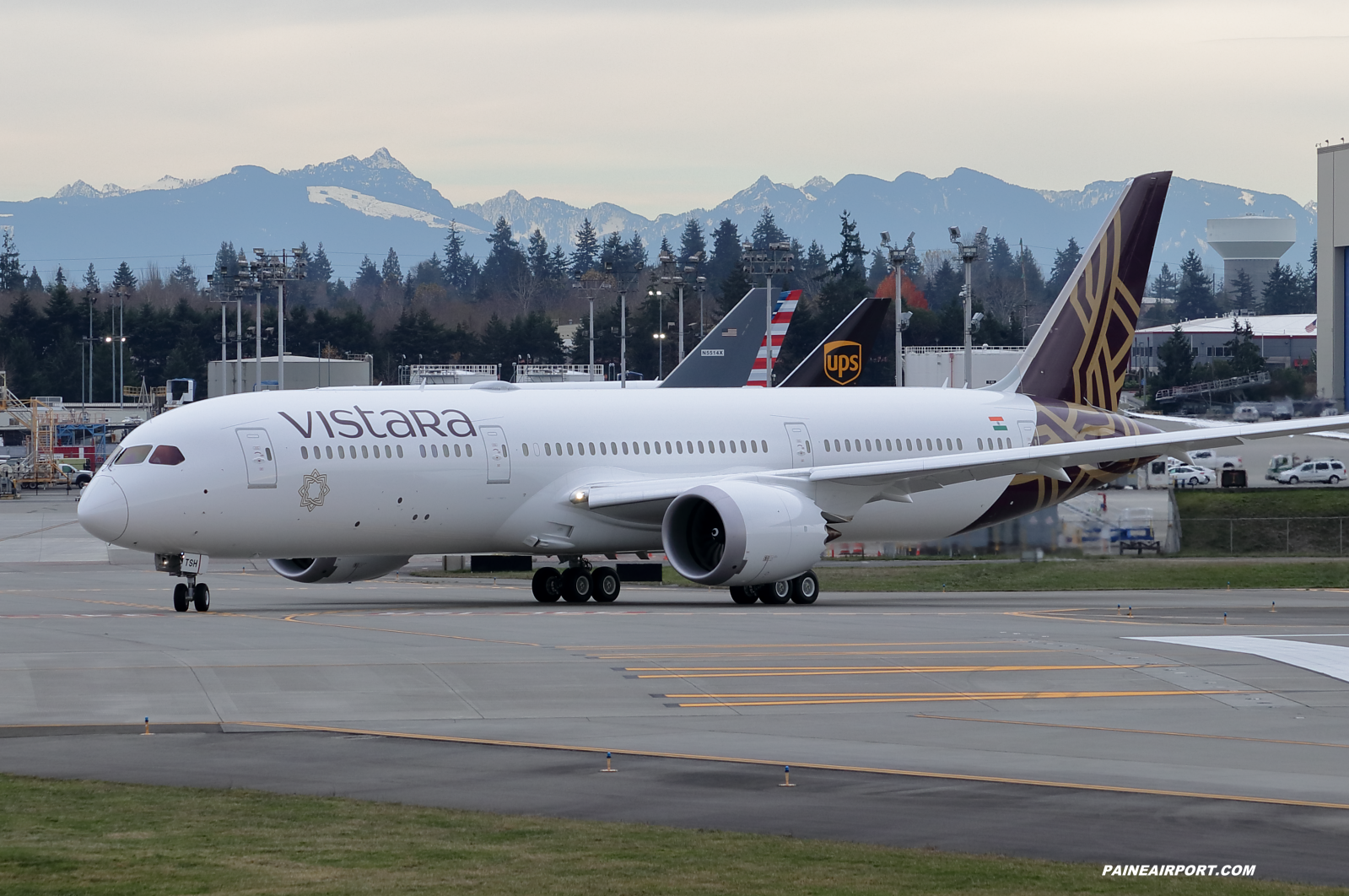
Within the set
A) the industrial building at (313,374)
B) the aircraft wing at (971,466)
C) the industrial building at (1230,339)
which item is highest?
the industrial building at (1230,339)

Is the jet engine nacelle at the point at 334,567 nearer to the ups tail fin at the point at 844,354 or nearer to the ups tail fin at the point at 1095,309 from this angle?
the ups tail fin at the point at 1095,309

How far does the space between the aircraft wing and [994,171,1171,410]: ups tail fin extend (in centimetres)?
569

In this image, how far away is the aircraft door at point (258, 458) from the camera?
107ft

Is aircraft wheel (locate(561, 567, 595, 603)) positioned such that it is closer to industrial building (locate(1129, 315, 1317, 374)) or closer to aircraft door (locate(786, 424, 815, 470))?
aircraft door (locate(786, 424, 815, 470))

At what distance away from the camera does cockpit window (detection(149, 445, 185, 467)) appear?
32.1 meters

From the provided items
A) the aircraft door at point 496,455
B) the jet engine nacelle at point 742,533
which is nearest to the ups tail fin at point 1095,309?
the jet engine nacelle at point 742,533

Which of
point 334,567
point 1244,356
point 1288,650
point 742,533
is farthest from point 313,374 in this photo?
point 1288,650

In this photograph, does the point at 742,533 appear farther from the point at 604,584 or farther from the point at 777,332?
the point at 777,332

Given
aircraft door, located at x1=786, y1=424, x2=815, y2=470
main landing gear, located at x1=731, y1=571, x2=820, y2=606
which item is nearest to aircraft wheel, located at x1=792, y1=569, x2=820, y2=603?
main landing gear, located at x1=731, y1=571, x2=820, y2=606

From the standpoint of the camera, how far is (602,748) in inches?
701

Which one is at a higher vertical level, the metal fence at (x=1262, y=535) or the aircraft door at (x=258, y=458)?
the aircraft door at (x=258, y=458)

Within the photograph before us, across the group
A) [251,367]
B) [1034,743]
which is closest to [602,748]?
[1034,743]

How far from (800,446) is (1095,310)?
9.22 metres

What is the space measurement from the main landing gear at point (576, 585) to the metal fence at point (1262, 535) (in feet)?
87.6
